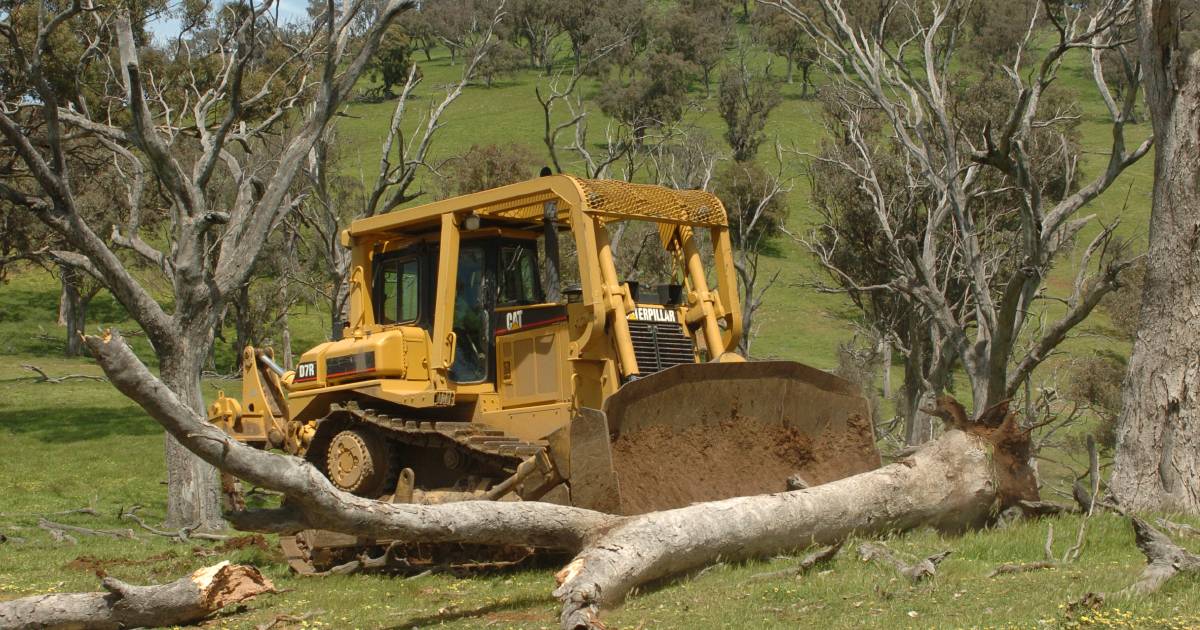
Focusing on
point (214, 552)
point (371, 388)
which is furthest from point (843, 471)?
point (214, 552)

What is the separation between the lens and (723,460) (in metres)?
10.3

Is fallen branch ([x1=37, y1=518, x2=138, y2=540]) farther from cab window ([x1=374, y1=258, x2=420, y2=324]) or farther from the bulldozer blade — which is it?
the bulldozer blade

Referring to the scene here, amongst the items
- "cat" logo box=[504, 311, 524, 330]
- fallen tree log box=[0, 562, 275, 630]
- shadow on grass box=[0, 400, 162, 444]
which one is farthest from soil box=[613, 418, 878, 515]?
shadow on grass box=[0, 400, 162, 444]

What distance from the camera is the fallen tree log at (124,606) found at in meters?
7.45

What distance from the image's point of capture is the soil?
968 cm

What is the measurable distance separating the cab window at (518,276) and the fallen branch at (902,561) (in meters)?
5.23

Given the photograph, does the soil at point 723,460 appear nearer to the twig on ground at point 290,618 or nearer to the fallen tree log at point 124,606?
the twig on ground at point 290,618

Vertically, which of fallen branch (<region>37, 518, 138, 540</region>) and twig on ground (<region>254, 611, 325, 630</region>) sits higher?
twig on ground (<region>254, 611, 325, 630</region>)

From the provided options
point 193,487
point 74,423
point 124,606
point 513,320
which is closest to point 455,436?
point 513,320

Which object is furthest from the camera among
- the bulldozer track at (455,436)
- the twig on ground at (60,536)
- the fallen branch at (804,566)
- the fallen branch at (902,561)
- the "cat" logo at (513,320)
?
the twig on ground at (60,536)

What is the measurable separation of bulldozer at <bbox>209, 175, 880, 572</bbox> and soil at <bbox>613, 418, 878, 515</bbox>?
17mm

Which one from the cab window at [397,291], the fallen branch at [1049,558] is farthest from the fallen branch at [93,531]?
the fallen branch at [1049,558]

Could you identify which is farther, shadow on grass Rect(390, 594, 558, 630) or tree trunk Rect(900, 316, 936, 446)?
tree trunk Rect(900, 316, 936, 446)

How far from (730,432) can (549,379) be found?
7.41 feet
